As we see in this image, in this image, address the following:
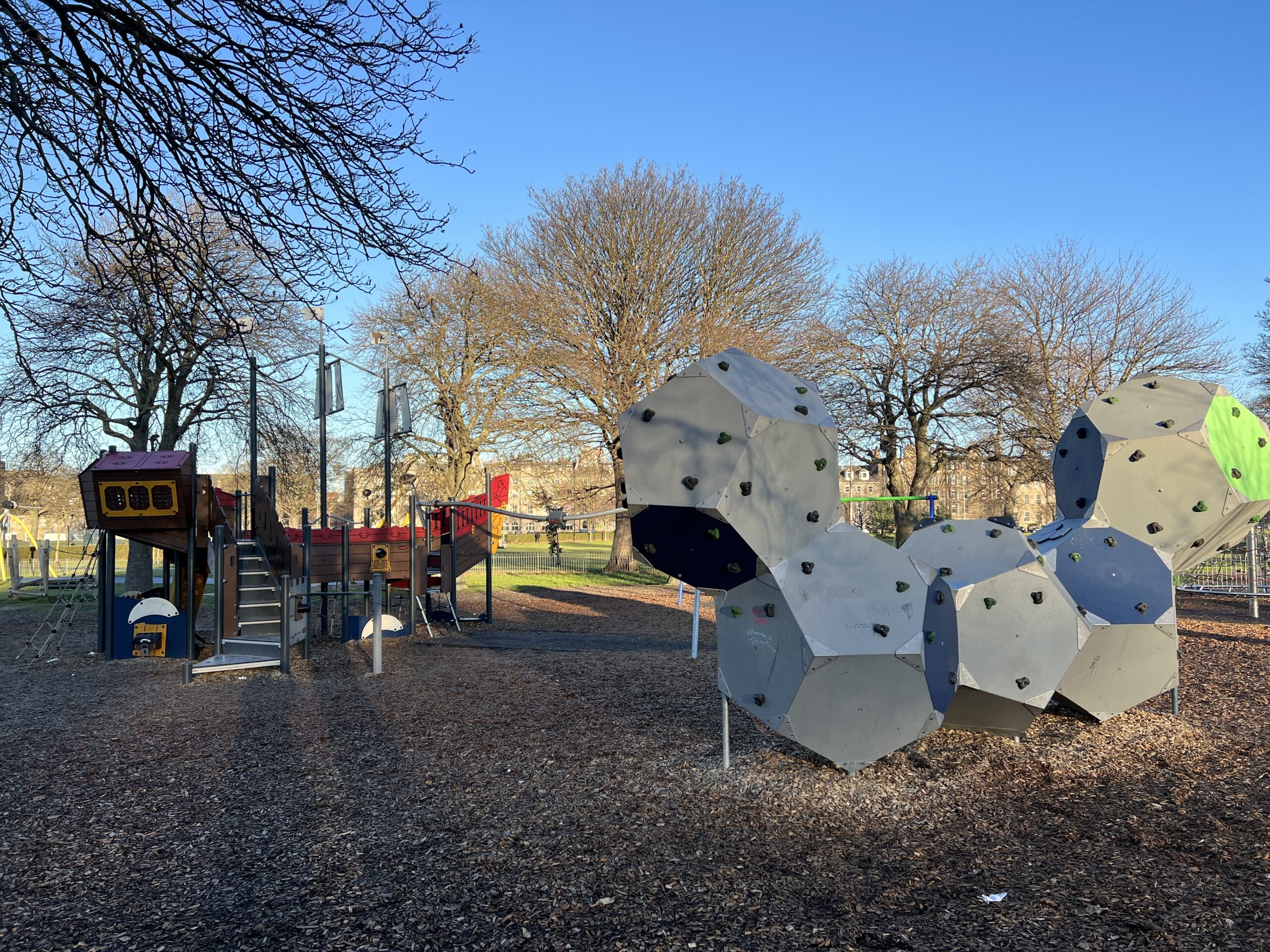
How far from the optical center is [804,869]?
4.32 m

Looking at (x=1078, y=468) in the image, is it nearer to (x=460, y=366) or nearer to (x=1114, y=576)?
(x=1114, y=576)

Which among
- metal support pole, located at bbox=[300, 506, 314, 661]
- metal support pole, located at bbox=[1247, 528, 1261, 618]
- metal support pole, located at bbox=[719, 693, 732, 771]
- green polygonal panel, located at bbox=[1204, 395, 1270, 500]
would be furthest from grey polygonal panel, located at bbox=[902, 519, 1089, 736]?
metal support pole, located at bbox=[1247, 528, 1261, 618]

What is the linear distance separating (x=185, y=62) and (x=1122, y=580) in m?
6.97

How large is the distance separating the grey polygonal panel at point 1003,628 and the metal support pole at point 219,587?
8.68 metres

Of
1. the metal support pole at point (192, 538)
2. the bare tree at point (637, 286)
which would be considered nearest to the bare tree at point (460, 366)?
the bare tree at point (637, 286)

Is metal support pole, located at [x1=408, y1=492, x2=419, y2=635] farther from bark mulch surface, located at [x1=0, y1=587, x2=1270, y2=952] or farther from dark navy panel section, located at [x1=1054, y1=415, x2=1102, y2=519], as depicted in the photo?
dark navy panel section, located at [x1=1054, y1=415, x2=1102, y2=519]

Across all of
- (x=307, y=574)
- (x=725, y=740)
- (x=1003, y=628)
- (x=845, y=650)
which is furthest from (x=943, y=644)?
(x=307, y=574)

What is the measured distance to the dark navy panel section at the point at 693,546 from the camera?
5.18 m

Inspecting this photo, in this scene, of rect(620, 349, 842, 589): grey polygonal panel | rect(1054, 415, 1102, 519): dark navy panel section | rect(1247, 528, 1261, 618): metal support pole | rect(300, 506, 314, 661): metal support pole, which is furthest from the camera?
rect(1247, 528, 1261, 618): metal support pole

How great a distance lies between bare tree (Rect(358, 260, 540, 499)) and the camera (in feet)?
83.5

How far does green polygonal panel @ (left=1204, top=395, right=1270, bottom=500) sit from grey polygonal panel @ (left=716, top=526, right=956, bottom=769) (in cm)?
305

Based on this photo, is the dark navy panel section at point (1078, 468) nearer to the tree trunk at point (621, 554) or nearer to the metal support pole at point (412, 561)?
the metal support pole at point (412, 561)

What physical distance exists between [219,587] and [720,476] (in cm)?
843

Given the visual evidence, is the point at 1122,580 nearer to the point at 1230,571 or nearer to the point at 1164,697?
the point at 1164,697
